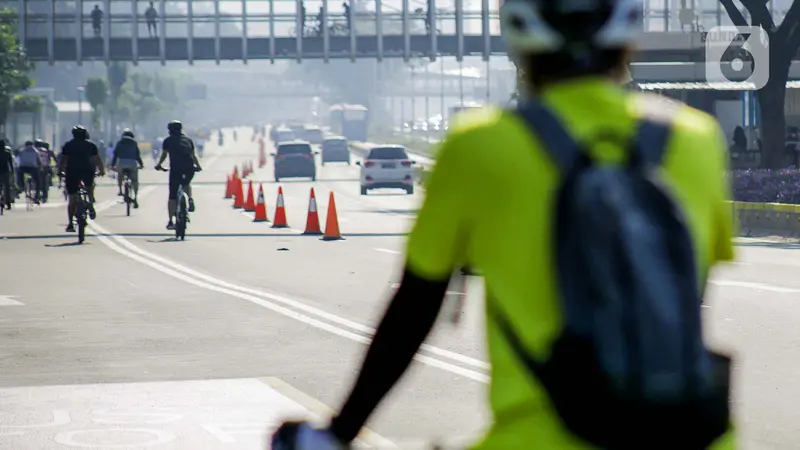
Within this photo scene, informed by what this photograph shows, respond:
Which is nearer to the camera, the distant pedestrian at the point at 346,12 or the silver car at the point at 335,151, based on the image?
the silver car at the point at 335,151

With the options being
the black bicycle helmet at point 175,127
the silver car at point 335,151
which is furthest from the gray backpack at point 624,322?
the silver car at point 335,151

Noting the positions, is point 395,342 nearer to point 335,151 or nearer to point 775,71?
point 775,71

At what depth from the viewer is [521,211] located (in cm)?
278

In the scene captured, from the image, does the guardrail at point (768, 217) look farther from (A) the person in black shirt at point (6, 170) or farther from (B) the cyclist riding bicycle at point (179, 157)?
(A) the person in black shirt at point (6, 170)

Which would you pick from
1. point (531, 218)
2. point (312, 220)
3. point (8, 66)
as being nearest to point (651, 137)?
point (531, 218)

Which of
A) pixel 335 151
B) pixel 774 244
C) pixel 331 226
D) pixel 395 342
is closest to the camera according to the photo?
pixel 395 342

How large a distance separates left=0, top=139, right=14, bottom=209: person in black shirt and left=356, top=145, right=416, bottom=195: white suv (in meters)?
14.2

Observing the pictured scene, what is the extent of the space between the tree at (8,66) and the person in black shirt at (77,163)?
43.6 m

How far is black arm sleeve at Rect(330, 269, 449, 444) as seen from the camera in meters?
2.92

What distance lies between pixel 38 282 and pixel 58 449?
431 inches

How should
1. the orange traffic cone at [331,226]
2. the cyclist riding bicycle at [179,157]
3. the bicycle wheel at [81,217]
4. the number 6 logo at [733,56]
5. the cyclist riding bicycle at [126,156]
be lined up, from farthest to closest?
the number 6 logo at [733,56]
the cyclist riding bicycle at [126,156]
the orange traffic cone at [331,226]
the cyclist riding bicycle at [179,157]
the bicycle wheel at [81,217]

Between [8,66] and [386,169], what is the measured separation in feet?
80.1

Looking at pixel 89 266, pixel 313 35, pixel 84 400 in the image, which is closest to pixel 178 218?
pixel 89 266

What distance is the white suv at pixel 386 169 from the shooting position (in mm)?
51500
